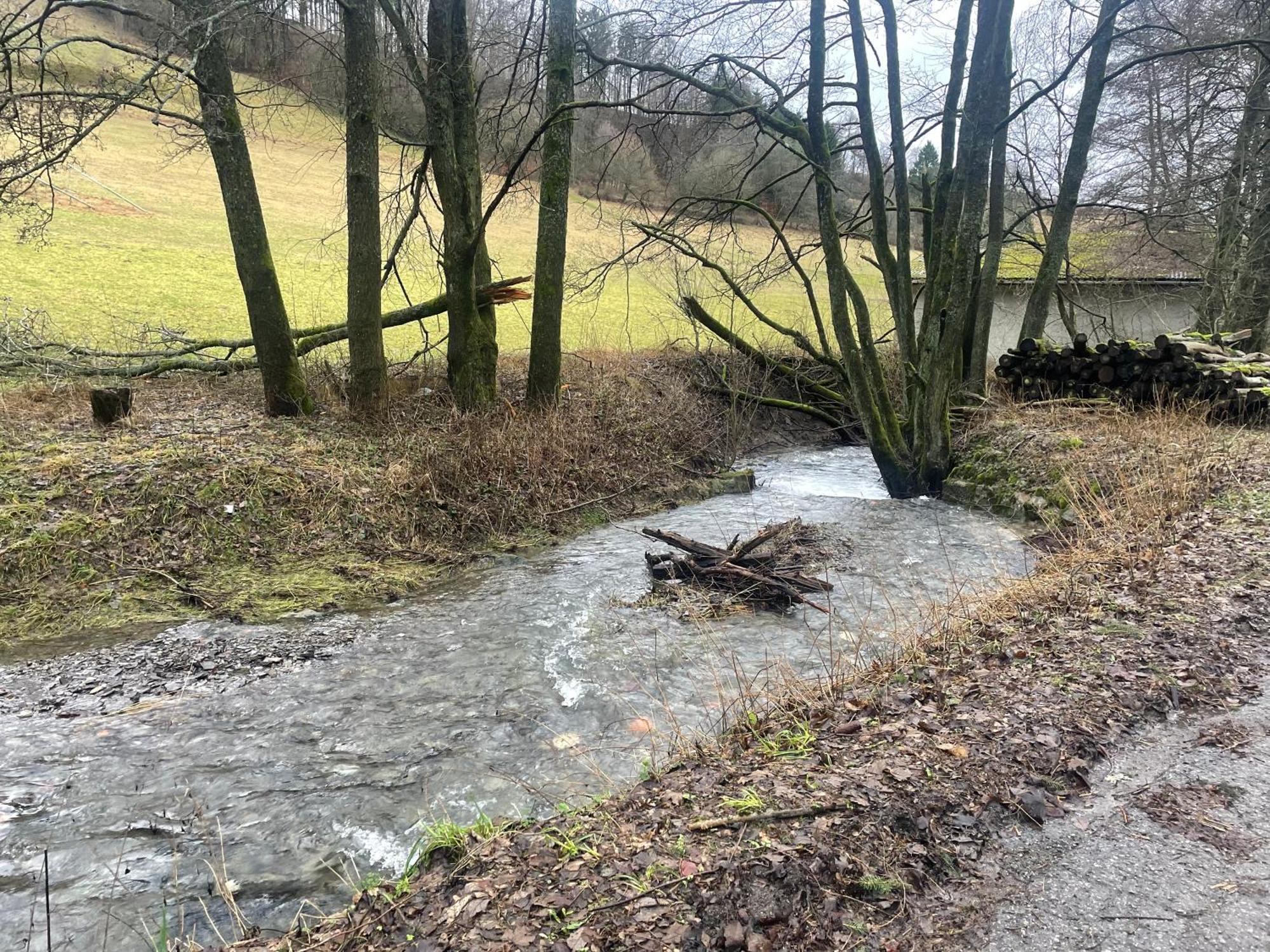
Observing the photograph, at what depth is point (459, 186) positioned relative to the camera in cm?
1038

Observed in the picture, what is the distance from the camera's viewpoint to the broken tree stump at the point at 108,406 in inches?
339

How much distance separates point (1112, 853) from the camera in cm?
264

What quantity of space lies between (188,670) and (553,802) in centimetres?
319

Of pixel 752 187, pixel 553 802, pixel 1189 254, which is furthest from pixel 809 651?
pixel 1189 254

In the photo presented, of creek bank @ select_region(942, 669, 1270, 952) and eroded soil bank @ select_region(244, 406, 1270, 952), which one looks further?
eroded soil bank @ select_region(244, 406, 1270, 952)

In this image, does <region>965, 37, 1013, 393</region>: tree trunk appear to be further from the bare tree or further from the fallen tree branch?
the bare tree

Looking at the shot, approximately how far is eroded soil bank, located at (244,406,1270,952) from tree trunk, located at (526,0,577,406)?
7.29 meters

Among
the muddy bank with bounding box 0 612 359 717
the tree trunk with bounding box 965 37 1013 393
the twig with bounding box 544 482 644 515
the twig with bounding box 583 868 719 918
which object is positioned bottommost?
the muddy bank with bounding box 0 612 359 717

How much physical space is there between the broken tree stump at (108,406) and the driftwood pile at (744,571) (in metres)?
6.44

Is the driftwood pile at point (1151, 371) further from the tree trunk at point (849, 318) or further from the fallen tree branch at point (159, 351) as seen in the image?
the fallen tree branch at point (159, 351)

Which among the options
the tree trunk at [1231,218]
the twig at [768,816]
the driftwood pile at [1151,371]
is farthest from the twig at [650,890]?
the tree trunk at [1231,218]

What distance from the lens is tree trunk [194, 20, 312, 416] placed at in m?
8.47

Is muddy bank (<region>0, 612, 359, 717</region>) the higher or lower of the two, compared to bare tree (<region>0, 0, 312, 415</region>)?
lower

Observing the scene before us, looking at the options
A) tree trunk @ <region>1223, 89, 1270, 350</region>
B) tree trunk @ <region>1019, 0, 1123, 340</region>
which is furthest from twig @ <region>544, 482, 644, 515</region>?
tree trunk @ <region>1223, 89, 1270, 350</region>
